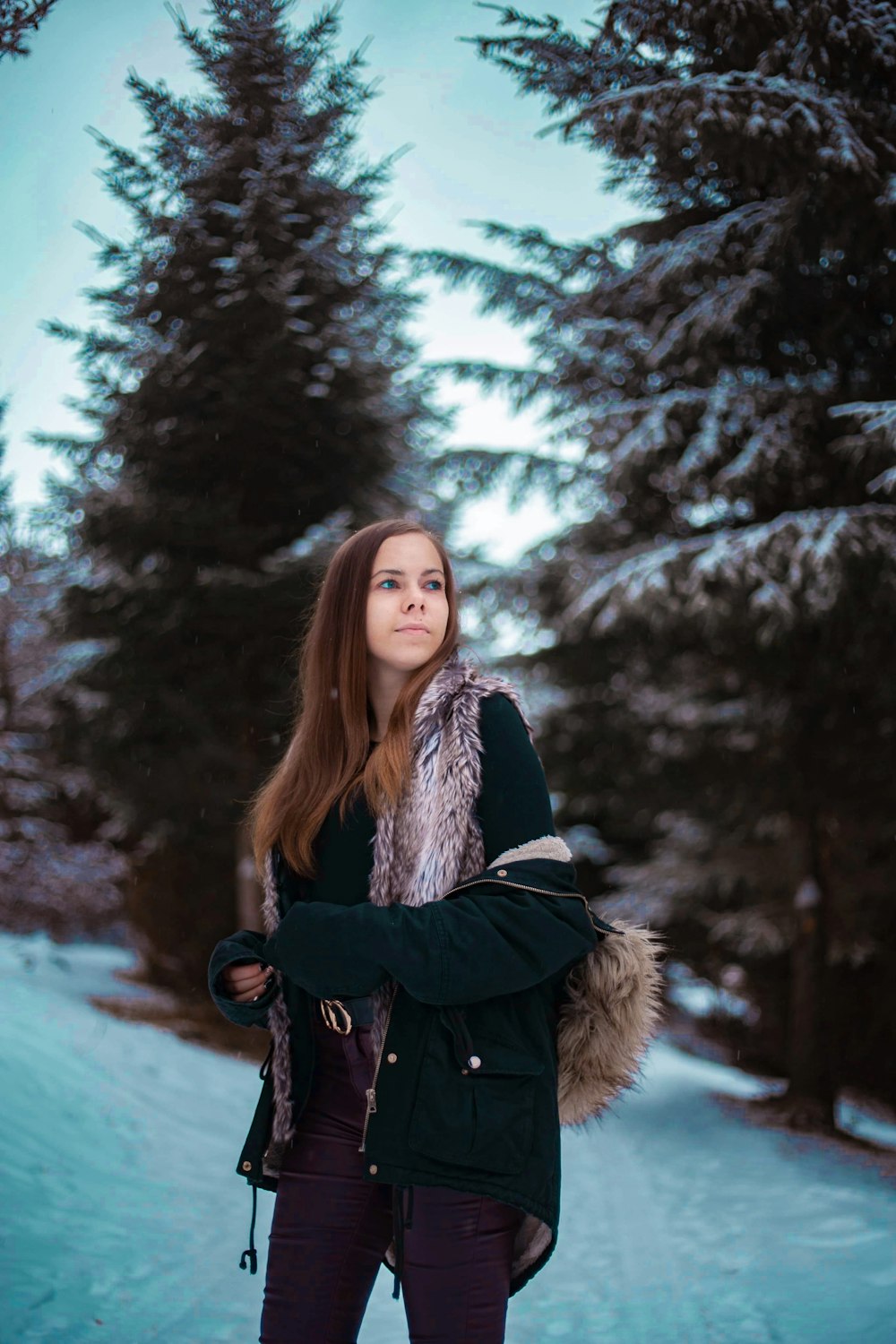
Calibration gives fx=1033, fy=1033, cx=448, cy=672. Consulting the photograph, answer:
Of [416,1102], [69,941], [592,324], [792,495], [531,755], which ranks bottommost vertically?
[69,941]

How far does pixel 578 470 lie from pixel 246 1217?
4311 mm

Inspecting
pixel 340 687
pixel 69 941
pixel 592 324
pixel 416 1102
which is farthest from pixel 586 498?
pixel 69 941

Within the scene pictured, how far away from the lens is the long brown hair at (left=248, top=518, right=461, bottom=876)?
1679 millimetres

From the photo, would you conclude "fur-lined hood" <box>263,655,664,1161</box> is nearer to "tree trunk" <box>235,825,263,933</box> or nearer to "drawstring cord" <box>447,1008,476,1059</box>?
"drawstring cord" <box>447,1008,476,1059</box>

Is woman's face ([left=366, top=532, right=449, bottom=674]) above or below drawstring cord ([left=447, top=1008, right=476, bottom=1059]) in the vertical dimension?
above

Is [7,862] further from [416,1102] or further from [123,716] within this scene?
[416,1102]

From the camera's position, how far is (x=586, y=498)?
639cm

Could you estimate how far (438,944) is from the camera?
1.36 m

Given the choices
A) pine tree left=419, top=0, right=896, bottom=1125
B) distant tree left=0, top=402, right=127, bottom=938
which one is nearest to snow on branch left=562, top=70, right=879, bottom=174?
pine tree left=419, top=0, right=896, bottom=1125

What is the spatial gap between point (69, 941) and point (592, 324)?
670 cm

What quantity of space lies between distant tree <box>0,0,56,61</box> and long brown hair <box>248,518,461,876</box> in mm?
2966

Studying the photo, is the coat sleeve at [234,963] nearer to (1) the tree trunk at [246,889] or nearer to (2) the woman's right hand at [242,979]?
(2) the woman's right hand at [242,979]

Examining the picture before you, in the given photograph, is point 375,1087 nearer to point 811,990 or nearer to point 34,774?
point 811,990

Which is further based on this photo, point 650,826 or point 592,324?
point 650,826
